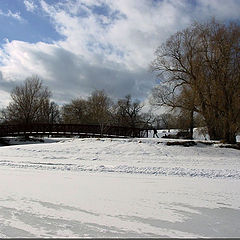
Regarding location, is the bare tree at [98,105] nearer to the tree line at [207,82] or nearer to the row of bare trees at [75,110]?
the row of bare trees at [75,110]

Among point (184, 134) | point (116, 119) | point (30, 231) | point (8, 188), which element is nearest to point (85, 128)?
point (184, 134)

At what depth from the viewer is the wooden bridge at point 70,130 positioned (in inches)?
1097

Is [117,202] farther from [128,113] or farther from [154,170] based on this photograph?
[128,113]

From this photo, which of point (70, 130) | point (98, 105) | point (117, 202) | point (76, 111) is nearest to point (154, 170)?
point (117, 202)

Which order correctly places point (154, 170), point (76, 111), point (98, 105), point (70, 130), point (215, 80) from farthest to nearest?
point (76, 111) < point (98, 105) < point (70, 130) < point (215, 80) < point (154, 170)

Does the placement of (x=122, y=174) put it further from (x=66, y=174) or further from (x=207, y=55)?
(x=207, y=55)

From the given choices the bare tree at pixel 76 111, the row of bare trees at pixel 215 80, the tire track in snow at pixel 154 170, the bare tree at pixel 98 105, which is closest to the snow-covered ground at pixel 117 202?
the tire track in snow at pixel 154 170

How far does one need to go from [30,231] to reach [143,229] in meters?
1.77

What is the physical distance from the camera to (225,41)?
16.3 m

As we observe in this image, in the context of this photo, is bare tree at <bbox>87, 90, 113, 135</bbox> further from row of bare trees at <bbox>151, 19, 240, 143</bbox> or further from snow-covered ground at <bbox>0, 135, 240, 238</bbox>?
snow-covered ground at <bbox>0, 135, 240, 238</bbox>

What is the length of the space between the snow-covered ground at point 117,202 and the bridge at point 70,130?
61.0 feet

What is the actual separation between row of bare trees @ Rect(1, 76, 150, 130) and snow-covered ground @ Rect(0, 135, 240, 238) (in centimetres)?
1908

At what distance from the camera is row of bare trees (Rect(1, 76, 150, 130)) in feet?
118

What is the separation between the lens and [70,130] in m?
28.3
